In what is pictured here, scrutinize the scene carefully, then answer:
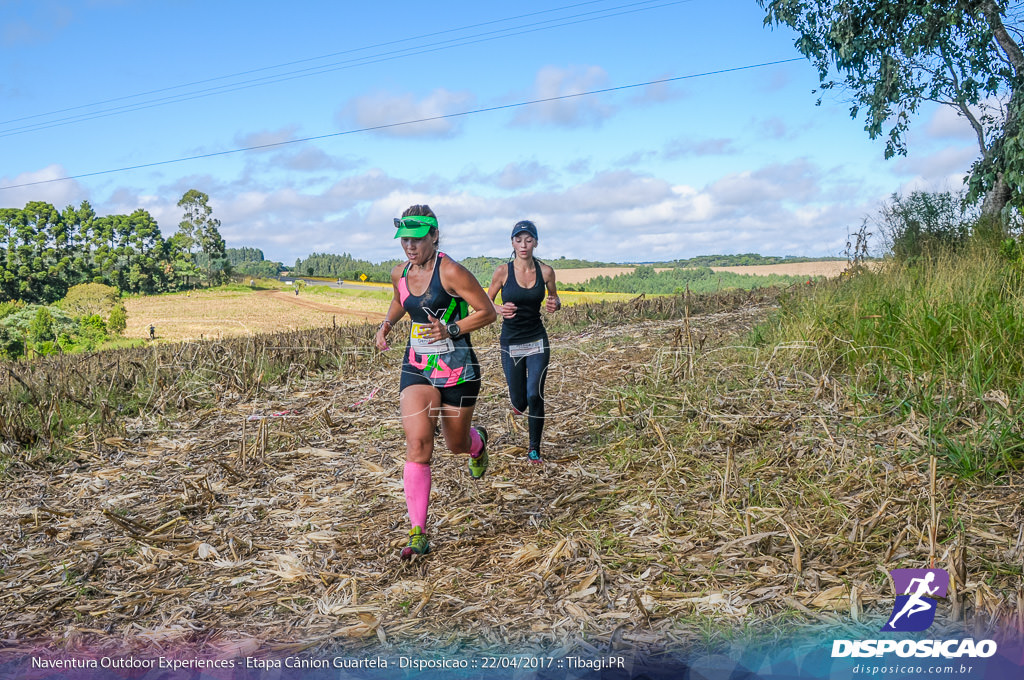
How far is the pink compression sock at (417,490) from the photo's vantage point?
4.98m

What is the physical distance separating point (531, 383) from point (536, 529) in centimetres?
165

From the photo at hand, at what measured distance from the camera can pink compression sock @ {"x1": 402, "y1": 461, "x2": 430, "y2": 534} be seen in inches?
196

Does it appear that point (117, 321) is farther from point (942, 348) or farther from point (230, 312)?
point (942, 348)

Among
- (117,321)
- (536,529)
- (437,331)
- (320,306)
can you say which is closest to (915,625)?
(536,529)

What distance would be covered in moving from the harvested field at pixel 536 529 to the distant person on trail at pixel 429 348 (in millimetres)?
636

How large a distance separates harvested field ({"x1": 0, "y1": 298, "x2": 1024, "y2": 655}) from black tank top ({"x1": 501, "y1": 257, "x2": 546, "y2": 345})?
1175 mm

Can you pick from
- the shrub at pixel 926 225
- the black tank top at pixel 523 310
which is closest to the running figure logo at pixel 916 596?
the black tank top at pixel 523 310

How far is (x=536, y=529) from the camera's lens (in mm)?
5445

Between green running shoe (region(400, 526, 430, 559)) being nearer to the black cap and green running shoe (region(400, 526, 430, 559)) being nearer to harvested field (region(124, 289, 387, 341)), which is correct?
the black cap

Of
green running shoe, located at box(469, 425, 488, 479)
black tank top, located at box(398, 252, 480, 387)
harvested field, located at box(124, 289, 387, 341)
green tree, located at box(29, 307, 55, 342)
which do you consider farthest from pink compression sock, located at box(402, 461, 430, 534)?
green tree, located at box(29, 307, 55, 342)

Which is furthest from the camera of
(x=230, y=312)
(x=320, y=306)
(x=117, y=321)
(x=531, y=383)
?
(x=117, y=321)

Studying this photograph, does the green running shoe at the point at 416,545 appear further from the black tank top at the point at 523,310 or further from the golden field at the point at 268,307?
the golden field at the point at 268,307

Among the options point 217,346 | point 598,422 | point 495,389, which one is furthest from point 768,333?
point 217,346

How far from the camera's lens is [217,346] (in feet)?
40.3
